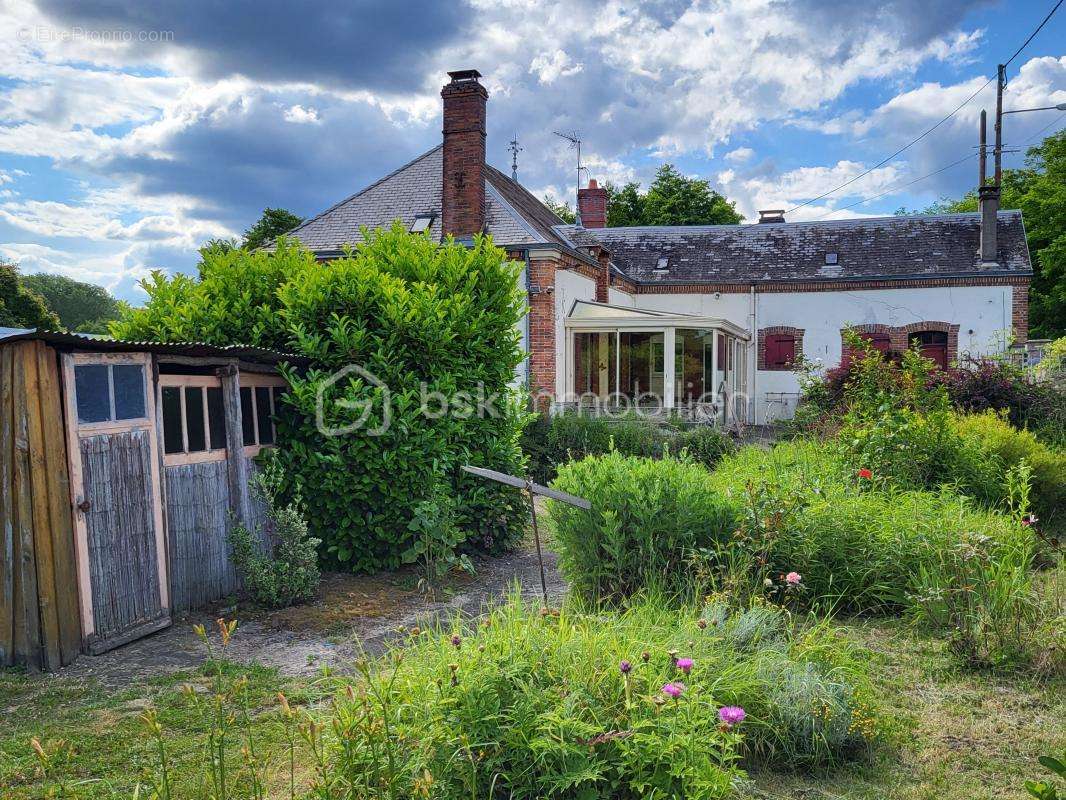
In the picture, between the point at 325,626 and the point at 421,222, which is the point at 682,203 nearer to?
the point at 421,222

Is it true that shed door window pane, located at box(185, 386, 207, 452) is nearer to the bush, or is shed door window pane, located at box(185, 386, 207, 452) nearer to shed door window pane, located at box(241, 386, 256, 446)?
shed door window pane, located at box(241, 386, 256, 446)

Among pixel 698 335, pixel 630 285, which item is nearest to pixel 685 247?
pixel 630 285

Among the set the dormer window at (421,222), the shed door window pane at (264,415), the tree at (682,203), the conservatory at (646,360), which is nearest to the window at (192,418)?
the shed door window pane at (264,415)

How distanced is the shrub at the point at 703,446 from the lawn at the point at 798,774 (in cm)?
707

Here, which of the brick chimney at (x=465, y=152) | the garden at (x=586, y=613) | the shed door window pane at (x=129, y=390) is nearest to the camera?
the garden at (x=586, y=613)

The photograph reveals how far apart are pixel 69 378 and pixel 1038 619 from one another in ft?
21.0

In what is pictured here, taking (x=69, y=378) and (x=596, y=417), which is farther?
(x=596, y=417)

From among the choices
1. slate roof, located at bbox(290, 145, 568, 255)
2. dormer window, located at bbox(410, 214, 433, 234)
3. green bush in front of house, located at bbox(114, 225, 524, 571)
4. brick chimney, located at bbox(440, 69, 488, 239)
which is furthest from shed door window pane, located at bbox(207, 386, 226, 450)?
dormer window, located at bbox(410, 214, 433, 234)

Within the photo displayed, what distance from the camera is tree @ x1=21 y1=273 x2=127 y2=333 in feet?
188

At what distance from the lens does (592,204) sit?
26.1 metres

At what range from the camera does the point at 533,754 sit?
9.39 ft

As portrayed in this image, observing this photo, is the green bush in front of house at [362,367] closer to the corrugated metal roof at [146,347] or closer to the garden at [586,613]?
the garden at [586,613]

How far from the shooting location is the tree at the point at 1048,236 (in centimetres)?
2969

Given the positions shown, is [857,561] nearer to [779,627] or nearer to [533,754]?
[779,627]
